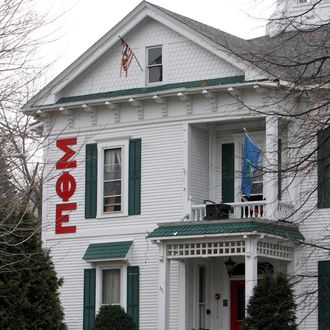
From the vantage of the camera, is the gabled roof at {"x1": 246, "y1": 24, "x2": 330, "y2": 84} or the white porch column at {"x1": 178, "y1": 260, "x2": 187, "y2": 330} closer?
the gabled roof at {"x1": 246, "y1": 24, "x2": 330, "y2": 84}

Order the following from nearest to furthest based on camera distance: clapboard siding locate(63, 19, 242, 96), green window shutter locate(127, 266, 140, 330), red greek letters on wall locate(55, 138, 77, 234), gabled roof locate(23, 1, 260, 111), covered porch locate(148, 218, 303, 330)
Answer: covered porch locate(148, 218, 303, 330) → gabled roof locate(23, 1, 260, 111) → green window shutter locate(127, 266, 140, 330) → clapboard siding locate(63, 19, 242, 96) → red greek letters on wall locate(55, 138, 77, 234)

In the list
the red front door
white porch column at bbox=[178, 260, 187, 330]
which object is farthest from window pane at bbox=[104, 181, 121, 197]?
the red front door

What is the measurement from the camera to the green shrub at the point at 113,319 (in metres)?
33.6

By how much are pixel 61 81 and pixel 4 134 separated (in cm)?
1661

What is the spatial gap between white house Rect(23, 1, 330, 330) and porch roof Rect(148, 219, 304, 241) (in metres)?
0.04

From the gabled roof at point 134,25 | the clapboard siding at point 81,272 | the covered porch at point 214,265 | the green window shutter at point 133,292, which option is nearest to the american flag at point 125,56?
the gabled roof at point 134,25

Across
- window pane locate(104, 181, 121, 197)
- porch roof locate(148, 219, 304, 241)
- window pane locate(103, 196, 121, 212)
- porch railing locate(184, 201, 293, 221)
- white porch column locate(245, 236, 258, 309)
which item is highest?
window pane locate(104, 181, 121, 197)

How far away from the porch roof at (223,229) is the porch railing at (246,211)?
1.59 feet

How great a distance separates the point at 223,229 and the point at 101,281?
207 inches

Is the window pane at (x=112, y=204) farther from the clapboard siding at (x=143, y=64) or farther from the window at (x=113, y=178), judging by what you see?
the clapboard siding at (x=143, y=64)

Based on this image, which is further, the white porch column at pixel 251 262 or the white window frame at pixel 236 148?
the white window frame at pixel 236 148

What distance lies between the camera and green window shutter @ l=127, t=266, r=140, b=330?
35312mm

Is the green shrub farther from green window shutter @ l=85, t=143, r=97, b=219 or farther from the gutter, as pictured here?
the gutter

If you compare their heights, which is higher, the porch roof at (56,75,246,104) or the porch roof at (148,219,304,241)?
the porch roof at (56,75,246,104)
